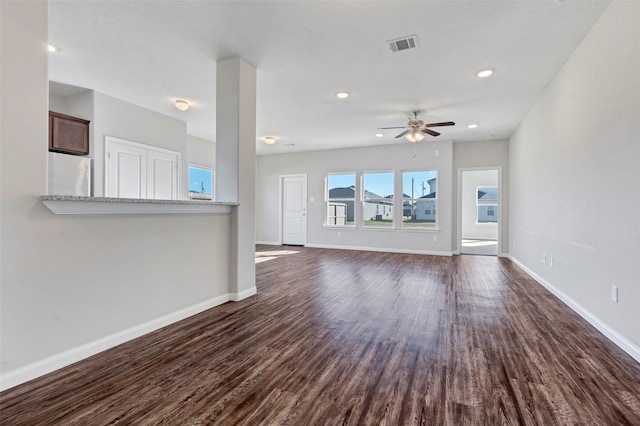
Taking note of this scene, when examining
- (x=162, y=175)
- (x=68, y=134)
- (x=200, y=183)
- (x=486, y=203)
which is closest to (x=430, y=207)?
(x=486, y=203)

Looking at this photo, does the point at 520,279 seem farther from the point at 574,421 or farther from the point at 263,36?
the point at 263,36

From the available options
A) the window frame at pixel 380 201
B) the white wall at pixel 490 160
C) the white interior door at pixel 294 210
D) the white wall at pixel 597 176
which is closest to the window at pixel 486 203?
the white wall at pixel 490 160

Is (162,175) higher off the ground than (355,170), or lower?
lower

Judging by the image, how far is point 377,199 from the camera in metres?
8.02

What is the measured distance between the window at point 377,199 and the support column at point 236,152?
5.00m

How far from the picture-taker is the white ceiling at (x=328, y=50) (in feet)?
8.36

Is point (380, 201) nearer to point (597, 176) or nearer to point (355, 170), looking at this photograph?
point (355, 170)

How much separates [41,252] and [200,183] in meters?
5.75

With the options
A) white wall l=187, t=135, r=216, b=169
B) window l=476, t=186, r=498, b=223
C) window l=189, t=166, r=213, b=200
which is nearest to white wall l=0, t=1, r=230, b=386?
window l=189, t=166, r=213, b=200

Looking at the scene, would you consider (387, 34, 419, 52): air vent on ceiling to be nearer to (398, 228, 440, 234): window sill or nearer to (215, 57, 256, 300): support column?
(215, 57, 256, 300): support column

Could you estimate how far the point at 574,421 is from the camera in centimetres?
147

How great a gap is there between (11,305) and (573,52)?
5148 mm

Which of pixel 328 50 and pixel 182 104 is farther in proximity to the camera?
pixel 182 104

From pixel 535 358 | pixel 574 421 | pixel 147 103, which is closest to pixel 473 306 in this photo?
pixel 535 358
